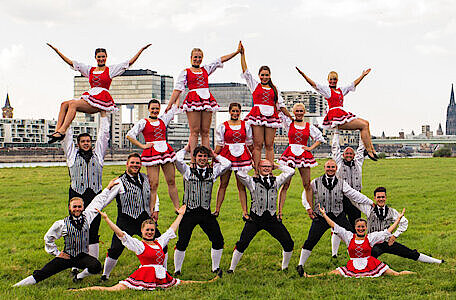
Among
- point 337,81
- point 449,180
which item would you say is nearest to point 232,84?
Result: point 449,180

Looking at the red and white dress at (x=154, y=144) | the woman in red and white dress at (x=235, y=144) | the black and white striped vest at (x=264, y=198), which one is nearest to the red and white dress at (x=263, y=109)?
the woman in red and white dress at (x=235, y=144)

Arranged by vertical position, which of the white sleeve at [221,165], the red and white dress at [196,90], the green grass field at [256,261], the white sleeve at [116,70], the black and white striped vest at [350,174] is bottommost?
the green grass field at [256,261]

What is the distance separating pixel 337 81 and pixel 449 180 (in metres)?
24.2

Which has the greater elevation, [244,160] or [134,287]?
[244,160]

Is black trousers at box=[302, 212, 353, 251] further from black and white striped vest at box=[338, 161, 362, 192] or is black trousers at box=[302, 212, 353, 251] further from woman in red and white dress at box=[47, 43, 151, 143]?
woman in red and white dress at box=[47, 43, 151, 143]

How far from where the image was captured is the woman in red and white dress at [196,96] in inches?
440

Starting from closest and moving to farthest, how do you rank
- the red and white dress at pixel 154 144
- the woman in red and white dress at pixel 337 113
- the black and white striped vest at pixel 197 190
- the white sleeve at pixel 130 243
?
the white sleeve at pixel 130 243, the black and white striped vest at pixel 197 190, the red and white dress at pixel 154 144, the woman in red and white dress at pixel 337 113

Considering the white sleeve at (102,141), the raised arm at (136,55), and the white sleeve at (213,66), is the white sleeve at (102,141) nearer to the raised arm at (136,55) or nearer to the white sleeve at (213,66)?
the raised arm at (136,55)

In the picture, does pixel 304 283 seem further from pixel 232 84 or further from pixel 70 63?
pixel 232 84

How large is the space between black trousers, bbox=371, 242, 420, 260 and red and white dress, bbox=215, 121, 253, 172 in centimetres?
345

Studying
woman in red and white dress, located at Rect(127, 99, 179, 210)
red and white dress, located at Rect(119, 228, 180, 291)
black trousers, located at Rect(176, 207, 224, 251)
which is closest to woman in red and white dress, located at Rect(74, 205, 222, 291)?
red and white dress, located at Rect(119, 228, 180, 291)

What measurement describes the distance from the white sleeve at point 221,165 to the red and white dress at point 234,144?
10.3 inches

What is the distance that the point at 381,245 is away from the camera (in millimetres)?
11094

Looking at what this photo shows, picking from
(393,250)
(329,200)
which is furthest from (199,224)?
(393,250)
